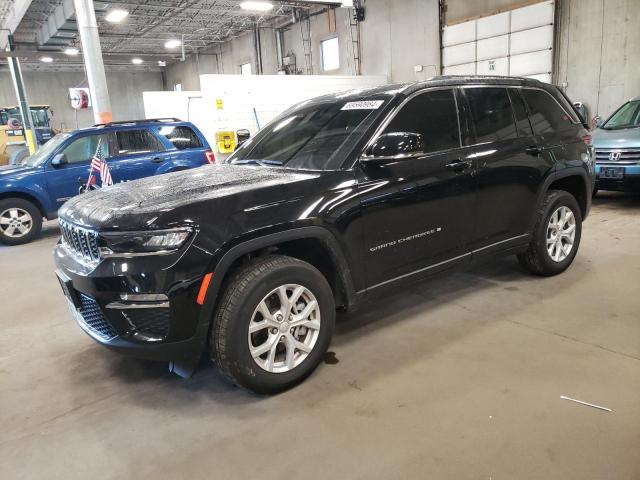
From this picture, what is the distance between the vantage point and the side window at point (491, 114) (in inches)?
140

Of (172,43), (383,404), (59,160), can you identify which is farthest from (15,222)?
(172,43)

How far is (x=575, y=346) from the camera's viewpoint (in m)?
3.06

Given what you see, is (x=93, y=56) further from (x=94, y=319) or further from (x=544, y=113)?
(x=544, y=113)

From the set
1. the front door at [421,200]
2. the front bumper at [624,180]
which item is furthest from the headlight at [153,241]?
the front bumper at [624,180]

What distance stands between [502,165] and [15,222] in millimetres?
7019

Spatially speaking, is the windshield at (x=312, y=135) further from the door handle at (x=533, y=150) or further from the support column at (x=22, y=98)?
the support column at (x=22, y=98)

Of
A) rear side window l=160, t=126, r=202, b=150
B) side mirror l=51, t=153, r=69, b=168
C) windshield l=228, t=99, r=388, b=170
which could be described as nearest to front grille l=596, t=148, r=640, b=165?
windshield l=228, t=99, r=388, b=170

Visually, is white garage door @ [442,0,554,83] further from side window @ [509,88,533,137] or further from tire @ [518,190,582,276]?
side window @ [509,88,533,137]

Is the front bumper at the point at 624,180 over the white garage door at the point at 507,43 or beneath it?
beneath

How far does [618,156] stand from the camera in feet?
23.8

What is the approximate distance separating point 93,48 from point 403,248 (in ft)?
27.3

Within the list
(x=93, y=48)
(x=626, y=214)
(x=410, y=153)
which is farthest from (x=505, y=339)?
(x=93, y=48)

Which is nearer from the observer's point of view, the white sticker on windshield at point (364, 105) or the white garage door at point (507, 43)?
the white sticker on windshield at point (364, 105)

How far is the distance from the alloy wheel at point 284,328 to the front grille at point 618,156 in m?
6.56
